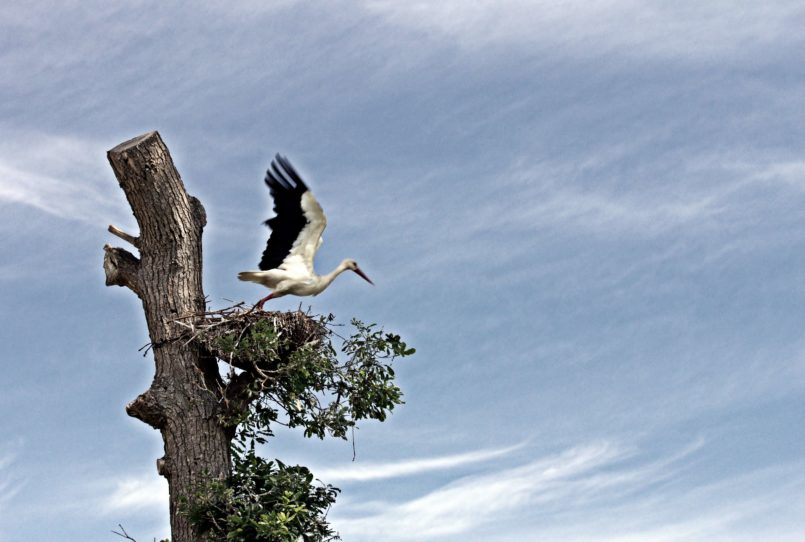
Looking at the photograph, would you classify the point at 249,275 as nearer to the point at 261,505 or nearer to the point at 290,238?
the point at 290,238

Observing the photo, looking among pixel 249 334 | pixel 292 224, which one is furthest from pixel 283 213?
pixel 249 334

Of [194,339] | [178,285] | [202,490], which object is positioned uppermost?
[178,285]

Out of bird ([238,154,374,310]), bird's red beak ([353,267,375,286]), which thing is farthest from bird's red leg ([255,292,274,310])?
bird's red beak ([353,267,375,286])

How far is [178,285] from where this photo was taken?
1024cm

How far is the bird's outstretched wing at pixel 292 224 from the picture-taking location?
10.9 metres

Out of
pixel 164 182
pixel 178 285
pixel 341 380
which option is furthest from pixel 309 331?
pixel 164 182

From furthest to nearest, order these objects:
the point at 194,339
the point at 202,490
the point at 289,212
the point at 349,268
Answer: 1. the point at 349,268
2. the point at 289,212
3. the point at 194,339
4. the point at 202,490

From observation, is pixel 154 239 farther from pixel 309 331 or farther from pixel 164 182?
pixel 309 331

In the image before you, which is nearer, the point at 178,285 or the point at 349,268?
the point at 178,285

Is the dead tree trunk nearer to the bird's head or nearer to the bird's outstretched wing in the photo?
the bird's outstretched wing

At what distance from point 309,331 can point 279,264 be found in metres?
1.09

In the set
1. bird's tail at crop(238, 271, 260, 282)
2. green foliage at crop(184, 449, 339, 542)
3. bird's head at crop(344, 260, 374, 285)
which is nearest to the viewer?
green foliage at crop(184, 449, 339, 542)

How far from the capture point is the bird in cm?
1084

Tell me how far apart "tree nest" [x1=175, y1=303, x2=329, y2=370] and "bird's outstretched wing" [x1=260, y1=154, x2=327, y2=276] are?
0.96m
